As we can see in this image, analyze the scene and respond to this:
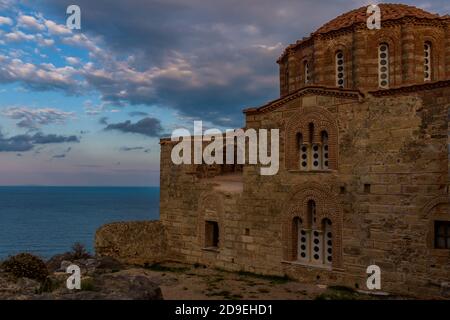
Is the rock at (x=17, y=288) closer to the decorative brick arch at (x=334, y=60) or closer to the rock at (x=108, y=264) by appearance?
the rock at (x=108, y=264)

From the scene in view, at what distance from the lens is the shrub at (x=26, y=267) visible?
44.0ft

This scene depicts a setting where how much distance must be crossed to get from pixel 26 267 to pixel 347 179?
11080 millimetres

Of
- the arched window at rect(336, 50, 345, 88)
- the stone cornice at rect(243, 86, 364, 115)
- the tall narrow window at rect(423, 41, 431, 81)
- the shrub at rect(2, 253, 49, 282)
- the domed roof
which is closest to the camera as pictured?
the shrub at rect(2, 253, 49, 282)

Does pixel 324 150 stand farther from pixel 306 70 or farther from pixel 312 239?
pixel 306 70

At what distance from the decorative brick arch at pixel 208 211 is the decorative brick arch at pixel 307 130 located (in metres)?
4.23

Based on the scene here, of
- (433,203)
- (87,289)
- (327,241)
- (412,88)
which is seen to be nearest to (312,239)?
(327,241)

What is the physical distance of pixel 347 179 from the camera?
14484 millimetres

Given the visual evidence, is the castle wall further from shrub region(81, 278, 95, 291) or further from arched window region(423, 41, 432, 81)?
shrub region(81, 278, 95, 291)

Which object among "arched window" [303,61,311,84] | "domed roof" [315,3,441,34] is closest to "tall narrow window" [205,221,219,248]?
"arched window" [303,61,311,84]

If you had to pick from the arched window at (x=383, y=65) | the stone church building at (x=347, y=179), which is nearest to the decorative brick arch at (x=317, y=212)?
the stone church building at (x=347, y=179)

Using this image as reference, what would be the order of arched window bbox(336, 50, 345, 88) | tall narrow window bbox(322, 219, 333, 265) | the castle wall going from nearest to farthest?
the castle wall < tall narrow window bbox(322, 219, 333, 265) < arched window bbox(336, 50, 345, 88)

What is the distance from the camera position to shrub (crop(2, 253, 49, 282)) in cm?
1341

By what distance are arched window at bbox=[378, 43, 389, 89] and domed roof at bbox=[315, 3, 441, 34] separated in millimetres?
1222
